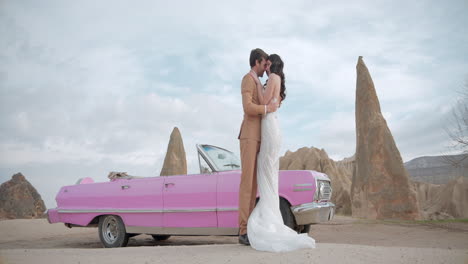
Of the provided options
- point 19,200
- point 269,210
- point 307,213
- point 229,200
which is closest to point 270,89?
point 269,210

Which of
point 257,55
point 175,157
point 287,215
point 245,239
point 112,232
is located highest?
point 175,157

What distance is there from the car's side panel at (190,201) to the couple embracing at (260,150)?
1.40 m

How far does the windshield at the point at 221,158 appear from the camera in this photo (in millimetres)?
6077

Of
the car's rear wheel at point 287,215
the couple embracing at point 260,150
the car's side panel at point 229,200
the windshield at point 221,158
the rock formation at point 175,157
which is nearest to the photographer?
the couple embracing at point 260,150

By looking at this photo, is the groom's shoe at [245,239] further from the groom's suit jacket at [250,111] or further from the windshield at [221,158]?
the windshield at [221,158]

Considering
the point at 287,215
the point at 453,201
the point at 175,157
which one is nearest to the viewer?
the point at 287,215

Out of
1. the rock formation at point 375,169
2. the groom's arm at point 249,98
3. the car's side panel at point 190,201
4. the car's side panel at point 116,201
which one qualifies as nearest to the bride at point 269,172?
the groom's arm at point 249,98

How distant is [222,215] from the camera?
573 cm

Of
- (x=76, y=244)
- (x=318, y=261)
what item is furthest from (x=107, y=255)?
(x=76, y=244)

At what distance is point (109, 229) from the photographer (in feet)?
22.9

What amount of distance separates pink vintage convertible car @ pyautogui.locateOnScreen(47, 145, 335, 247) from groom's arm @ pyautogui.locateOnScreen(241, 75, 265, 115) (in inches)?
59.3

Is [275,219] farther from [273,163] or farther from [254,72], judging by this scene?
[254,72]

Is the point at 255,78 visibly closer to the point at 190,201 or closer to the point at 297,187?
the point at 297,187

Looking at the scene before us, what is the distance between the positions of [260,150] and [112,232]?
3.80 metres
